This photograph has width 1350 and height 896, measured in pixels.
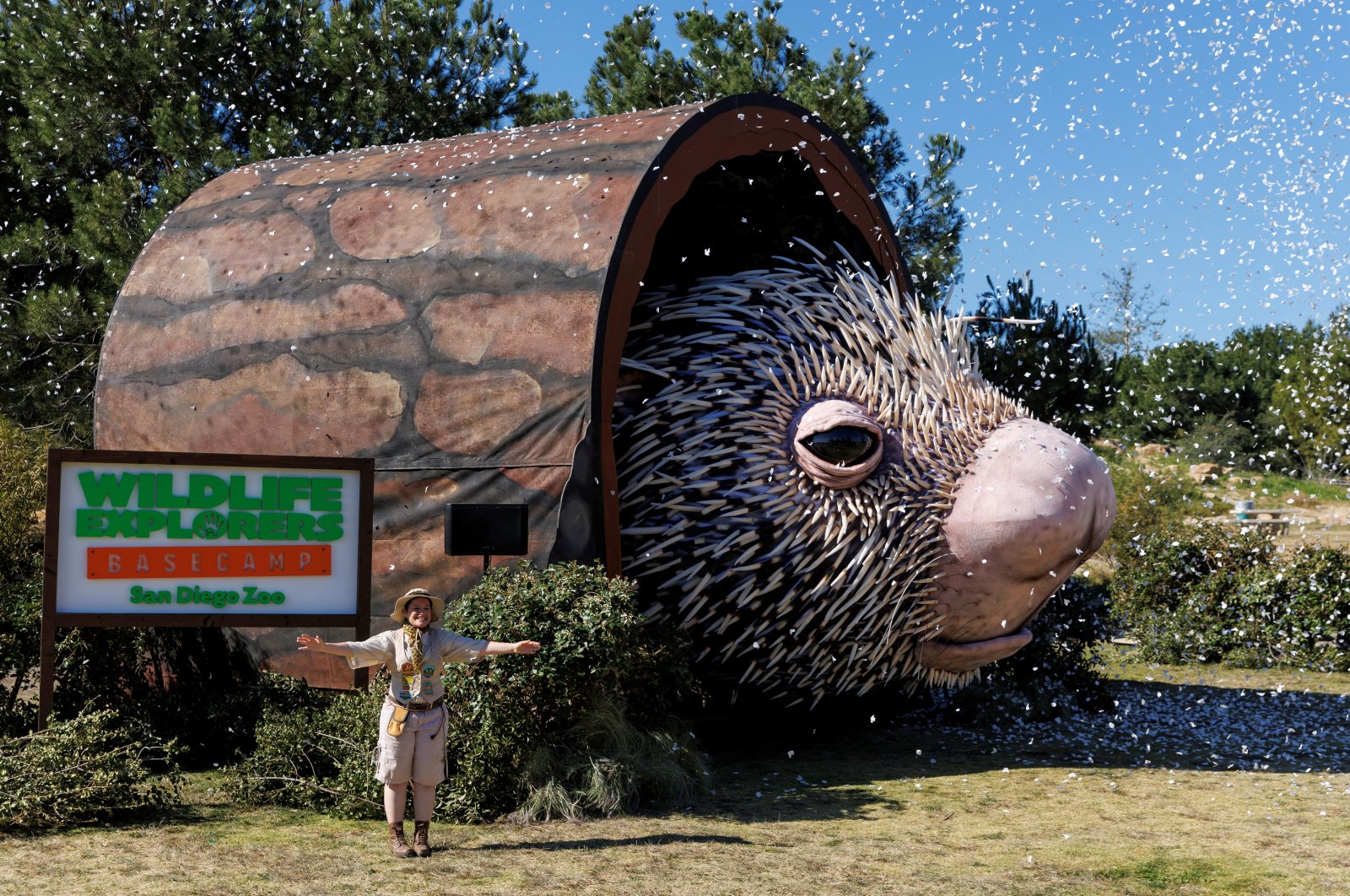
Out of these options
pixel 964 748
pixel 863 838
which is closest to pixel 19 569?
pixel 964 748

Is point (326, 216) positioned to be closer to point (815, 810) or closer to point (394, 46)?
point (815, 810)

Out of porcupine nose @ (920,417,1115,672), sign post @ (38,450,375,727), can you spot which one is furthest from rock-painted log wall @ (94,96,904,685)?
porcupine nose @ (920,417,1115,672)

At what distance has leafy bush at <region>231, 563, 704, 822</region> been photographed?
5.72m

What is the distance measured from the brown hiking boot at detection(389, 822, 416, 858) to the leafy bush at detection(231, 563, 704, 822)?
2.02 ft

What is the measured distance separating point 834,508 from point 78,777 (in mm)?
3668

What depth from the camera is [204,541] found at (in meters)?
6.28

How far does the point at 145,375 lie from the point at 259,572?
1891mm

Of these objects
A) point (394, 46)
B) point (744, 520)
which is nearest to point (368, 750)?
point (744, 520)

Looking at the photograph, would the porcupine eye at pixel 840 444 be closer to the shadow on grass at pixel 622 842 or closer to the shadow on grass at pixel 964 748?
the shadow on grass at pixel 964 748

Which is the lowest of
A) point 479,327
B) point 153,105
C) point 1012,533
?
point 1012,533

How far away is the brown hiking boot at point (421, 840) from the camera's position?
198 inches

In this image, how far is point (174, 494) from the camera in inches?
245

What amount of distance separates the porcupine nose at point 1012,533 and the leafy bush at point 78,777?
152 inches

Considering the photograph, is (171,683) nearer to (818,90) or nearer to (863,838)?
(863,838)
